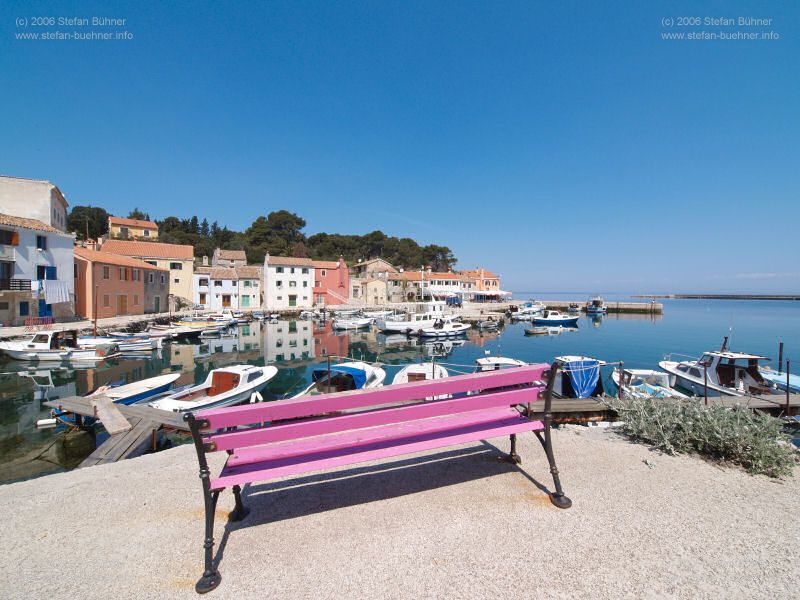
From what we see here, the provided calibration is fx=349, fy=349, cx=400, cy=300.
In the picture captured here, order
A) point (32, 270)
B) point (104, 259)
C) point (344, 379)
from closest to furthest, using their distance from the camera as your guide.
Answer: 1. point (344, 379)
2. point (32, 270)
3. point (104, 259)

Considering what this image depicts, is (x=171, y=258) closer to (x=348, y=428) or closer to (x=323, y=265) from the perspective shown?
(x=323, y=265)

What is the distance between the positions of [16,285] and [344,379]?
1173 inches

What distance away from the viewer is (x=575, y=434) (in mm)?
5426

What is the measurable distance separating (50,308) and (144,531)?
37379 mm

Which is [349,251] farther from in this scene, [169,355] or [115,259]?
[169,355]

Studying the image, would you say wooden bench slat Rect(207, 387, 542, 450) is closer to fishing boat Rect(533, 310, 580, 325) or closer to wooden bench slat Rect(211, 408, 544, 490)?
wooden bench slat Rect(211, 408, 544, 490)

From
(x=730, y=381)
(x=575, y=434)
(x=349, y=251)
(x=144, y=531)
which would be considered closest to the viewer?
(x=144, y=531)

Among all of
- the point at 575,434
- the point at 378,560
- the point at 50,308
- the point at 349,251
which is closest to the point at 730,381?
the point at 575,434

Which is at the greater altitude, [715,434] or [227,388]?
[715,434]

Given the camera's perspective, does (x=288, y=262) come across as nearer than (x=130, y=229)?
Yes

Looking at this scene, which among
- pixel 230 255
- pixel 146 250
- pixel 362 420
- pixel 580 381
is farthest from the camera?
pixel 230 255

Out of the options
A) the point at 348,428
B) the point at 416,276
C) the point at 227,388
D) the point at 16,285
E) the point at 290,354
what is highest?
the point at 416,276

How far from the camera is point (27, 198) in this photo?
32375 mm

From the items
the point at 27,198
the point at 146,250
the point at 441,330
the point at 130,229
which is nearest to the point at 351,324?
the point at 441,330
